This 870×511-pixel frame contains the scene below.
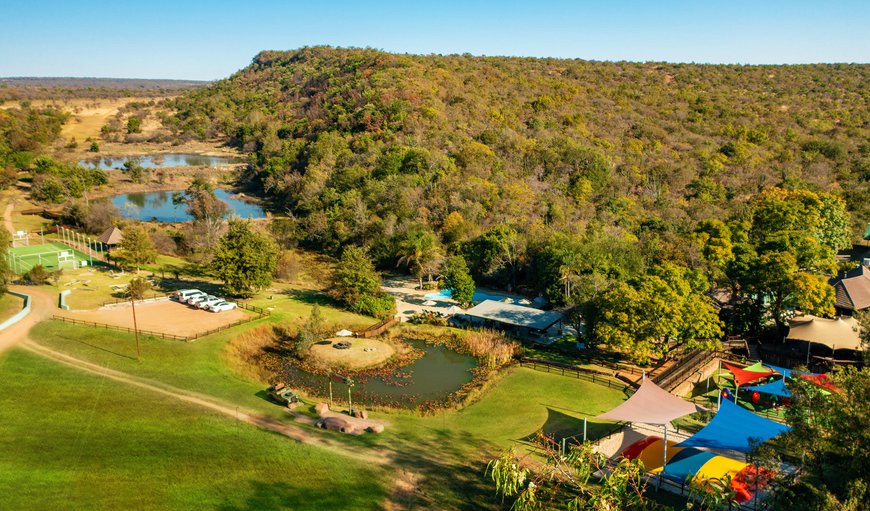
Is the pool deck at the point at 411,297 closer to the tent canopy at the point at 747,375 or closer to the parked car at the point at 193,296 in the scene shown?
the parked car at the point at 193,296

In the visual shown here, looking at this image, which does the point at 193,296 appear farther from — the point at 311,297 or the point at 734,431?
the point at 734,431

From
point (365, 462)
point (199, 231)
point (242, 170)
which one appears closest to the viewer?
point (365, 462)

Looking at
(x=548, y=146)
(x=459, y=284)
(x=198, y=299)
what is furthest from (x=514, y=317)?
(x=548, y=146)

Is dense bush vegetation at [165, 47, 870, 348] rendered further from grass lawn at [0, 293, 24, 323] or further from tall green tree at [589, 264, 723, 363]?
grass lawn at [0, 293, 24, 323]

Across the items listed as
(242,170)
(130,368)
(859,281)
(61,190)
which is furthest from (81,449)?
(242,170)

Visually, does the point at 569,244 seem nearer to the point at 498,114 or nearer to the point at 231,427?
the point at 231,427

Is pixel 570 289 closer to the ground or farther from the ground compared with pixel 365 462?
farther from the ground

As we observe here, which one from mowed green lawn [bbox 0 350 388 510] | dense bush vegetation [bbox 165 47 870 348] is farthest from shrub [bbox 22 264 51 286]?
dense bush vegetation [bbox 165 47 870 348]
